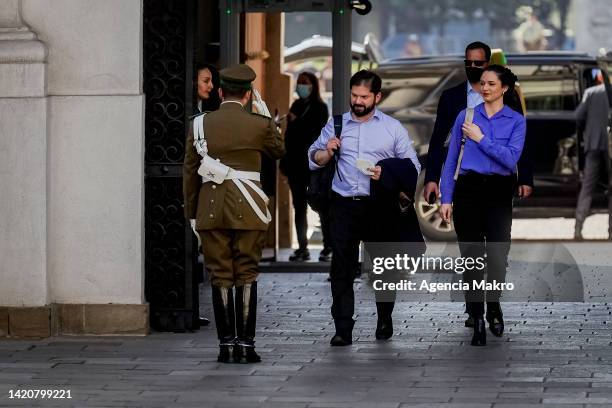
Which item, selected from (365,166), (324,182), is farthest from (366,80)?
(324,182)

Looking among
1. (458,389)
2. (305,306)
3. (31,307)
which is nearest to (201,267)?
(305,306)

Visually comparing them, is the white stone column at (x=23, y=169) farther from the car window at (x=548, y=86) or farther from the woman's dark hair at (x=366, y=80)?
the car window at (x=548, y=86)

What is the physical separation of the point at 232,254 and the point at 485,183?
5.72ft

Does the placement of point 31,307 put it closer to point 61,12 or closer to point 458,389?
point 61,12

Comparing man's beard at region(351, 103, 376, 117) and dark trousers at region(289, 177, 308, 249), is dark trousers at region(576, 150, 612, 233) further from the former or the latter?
man's beard at region(351, 103, 376, 117)

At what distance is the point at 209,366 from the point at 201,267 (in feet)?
15.0

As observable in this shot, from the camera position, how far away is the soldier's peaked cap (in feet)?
34.6

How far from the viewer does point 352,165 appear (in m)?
11.4

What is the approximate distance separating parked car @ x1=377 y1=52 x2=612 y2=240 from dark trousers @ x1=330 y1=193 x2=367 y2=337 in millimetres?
7730

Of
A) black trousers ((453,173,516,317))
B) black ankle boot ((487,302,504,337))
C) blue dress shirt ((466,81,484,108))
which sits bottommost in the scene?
black ankle boot ((487,302,504,337))

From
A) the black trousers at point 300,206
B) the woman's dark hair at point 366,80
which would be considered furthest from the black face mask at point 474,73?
the black trousers at point 300,206

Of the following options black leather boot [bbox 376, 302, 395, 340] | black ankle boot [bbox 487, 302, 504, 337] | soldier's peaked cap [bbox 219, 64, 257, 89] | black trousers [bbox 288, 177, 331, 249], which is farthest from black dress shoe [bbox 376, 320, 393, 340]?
black trousers [bbox 288, 177, 331, 249]

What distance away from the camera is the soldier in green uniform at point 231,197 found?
10.5 metres

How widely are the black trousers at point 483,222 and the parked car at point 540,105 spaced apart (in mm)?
7614
